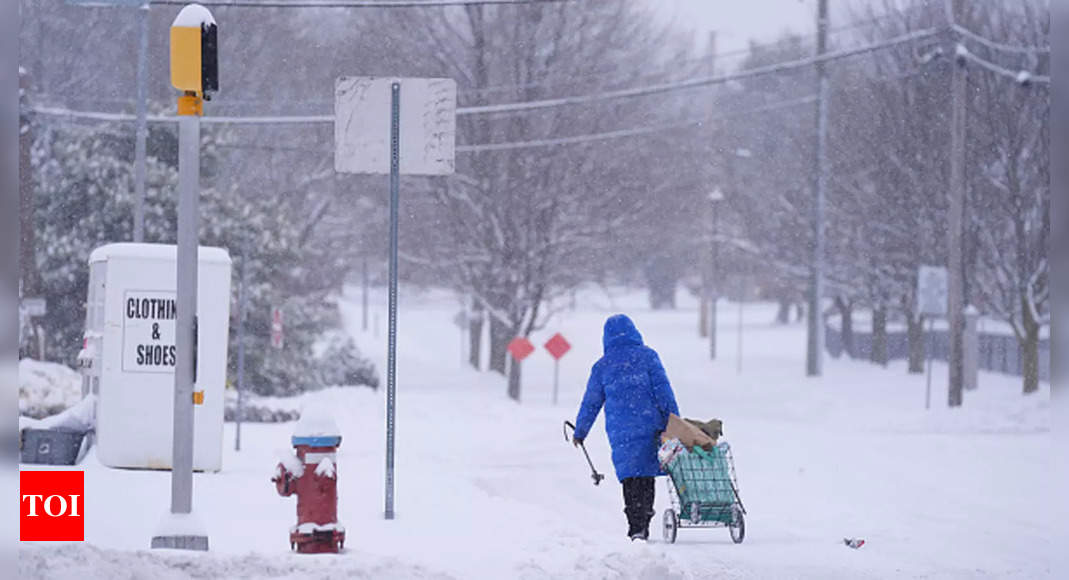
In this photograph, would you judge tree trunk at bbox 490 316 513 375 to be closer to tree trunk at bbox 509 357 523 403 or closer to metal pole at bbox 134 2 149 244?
tree trunk at bbox 509 357 523 403

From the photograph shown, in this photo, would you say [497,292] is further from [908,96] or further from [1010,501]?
[1010,501]

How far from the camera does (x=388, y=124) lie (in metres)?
12.0

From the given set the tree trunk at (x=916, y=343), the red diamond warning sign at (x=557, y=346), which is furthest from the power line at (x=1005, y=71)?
the tree trunk at (x=916, y=343)

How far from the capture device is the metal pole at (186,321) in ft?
31.1

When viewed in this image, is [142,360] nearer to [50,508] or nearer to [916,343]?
[50,508]

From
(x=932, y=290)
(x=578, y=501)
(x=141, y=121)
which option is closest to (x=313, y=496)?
(x=578, y=501)

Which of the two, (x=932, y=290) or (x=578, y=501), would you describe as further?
(x=932, y=290)

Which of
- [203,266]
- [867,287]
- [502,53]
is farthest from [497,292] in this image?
[203,266]

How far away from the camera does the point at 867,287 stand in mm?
47594

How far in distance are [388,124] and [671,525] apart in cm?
381

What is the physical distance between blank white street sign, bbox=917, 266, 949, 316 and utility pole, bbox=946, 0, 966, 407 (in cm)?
54

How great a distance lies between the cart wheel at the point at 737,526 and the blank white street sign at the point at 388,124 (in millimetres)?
3436

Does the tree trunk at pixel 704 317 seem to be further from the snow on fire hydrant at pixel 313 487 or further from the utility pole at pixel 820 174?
the snow on fire hydrant at pixel 313 487

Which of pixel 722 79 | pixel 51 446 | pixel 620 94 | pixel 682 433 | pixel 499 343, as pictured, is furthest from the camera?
pixel 499 343
